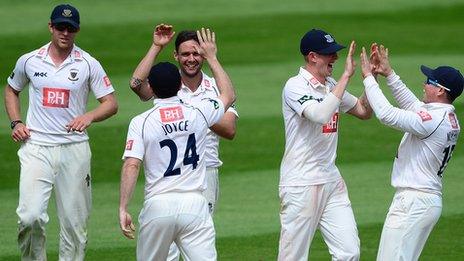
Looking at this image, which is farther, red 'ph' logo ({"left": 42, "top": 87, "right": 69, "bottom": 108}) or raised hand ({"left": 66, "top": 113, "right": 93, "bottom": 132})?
red 'ph' logo ({"left": 42, "top": 87, "right": 69, "bottom": 108})

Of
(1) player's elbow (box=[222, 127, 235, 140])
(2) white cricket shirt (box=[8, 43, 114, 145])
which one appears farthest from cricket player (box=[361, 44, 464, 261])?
(2) white cricket shirt (box=[8, 43, 114, 145])

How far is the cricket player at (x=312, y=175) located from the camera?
392 inches

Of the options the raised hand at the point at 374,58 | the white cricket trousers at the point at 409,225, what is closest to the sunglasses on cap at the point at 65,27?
the raised hand at the point at 374,58

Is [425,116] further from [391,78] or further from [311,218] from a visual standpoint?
[311,218]

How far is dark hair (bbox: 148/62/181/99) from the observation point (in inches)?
353

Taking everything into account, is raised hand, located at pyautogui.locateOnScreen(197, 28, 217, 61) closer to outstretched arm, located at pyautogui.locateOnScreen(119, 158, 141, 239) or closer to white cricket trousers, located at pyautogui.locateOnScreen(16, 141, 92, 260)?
outstretched arm, located at pyautogui.locateOnScreen(119, 158, 141, 239)

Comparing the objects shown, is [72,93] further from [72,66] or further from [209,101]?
[209,101]

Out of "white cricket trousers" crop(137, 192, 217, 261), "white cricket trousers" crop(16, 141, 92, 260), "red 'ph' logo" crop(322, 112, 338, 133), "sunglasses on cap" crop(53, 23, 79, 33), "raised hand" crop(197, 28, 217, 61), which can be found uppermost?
"raised hand" crop(197, 28, 217, 61)

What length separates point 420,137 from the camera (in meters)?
9.94

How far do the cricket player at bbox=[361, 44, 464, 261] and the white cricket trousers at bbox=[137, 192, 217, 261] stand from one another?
1731mm

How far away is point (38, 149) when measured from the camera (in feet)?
34.4

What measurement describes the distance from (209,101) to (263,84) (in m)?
9.45

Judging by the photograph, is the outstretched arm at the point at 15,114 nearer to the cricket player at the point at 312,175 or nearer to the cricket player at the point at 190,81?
the cricket player at the point at 190,81

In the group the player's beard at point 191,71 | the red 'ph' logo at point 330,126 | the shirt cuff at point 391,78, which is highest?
the shirt cuff at point 391,78
